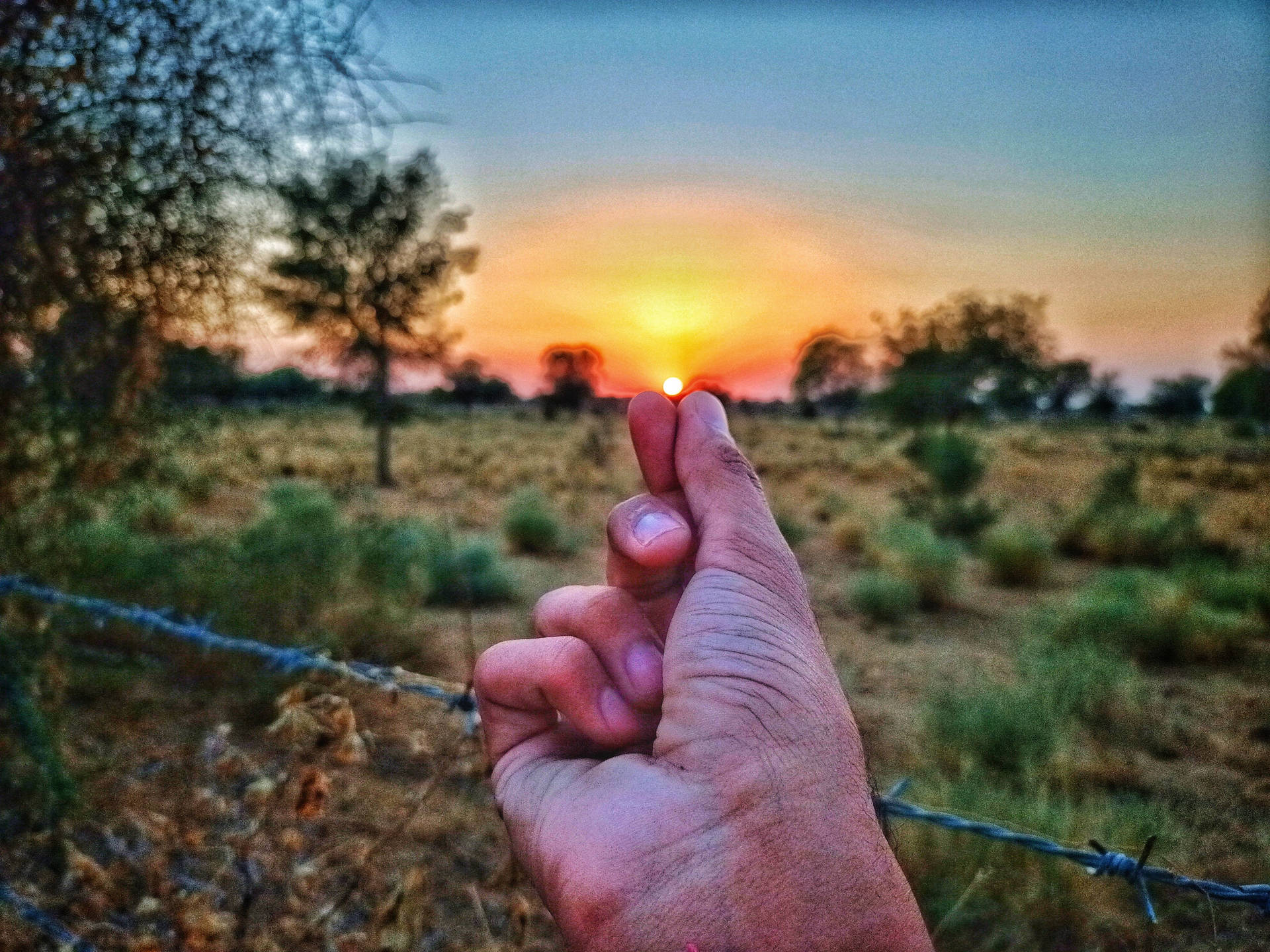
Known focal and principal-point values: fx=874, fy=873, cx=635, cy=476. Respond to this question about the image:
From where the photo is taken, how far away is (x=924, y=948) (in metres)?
0.94

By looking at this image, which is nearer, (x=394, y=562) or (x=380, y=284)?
(x=394, y=562)

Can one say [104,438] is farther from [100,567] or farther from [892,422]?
[892,422]

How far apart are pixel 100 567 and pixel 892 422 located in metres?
23.0

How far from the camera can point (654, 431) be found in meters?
1.21

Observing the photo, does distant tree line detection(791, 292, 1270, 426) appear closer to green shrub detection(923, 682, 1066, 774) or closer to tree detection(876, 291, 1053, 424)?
tree detection(876, 291, 1053, 424)

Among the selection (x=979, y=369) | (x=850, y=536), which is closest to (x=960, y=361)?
(x=979, y=369)

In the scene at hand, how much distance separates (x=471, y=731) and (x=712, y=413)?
120 centimetres

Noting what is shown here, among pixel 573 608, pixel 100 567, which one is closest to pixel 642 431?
pixel 573 608

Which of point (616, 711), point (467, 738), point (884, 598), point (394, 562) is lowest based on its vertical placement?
point (884, 598)

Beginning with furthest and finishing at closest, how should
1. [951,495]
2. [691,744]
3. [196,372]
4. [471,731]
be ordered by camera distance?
[951,495], [196,372], [471,731], [691,744]

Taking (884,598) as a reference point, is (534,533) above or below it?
above

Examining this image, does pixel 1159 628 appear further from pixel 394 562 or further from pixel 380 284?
pixel 380 284

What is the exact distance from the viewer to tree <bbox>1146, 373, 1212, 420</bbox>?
6222 centimetres

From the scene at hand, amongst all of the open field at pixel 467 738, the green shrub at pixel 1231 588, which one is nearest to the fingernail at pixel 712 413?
the open field at pixel 467 738
